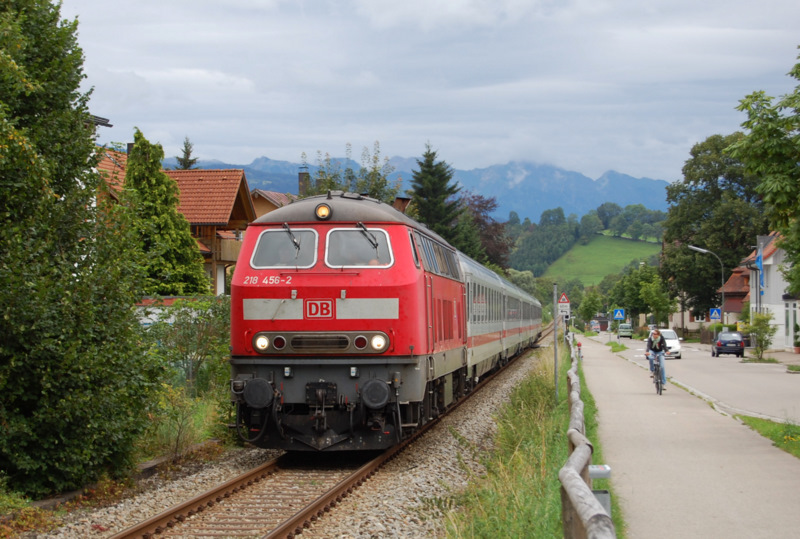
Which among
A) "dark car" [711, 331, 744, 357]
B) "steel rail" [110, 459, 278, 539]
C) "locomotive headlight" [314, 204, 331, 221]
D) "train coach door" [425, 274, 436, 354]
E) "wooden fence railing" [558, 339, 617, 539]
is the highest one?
"locomotive headlight" [314, 204, 331, 221]

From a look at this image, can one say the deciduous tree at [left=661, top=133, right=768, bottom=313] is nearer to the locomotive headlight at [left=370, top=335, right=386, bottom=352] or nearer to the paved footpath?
the paved footpath

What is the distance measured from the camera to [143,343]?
33.6 ft

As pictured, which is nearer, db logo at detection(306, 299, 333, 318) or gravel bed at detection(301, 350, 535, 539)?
gravel bed at detection(301, 350, 535, 539)

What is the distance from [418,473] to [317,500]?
2.34 m

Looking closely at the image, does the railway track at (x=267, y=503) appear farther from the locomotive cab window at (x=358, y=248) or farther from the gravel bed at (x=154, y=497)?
the locomotive cab window at (x=358, y=248)

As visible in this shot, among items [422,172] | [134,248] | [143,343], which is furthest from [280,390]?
[422,172]

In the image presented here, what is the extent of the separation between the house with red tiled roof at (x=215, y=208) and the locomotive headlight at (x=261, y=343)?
25.3m

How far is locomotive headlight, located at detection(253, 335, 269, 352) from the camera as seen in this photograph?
35.5 ft

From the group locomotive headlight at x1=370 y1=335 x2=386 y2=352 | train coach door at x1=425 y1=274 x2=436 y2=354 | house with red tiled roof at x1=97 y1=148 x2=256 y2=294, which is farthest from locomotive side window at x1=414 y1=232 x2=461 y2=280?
house with red tiled roof at x1=97 y1=148 x2=256 y2=294

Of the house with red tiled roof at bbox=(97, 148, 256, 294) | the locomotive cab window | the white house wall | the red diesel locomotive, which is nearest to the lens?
the red diesel locomotive

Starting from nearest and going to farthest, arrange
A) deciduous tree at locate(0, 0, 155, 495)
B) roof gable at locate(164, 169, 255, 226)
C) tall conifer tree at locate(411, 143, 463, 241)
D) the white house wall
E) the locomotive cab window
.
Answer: deciduous tree at locate(0, 0, 155, 495)
the locomotive cab window
roof gable at locate(164, 169, 255, 226)
the white house wall
tall conifer tree at locate(411, 143, 463, 241)

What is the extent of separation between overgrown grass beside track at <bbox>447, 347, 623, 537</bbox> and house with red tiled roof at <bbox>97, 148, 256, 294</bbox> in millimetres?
23847

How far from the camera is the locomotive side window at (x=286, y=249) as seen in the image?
11.2 metres

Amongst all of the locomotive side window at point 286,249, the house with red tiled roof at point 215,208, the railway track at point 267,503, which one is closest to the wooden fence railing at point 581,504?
the railway track at point 267,503
